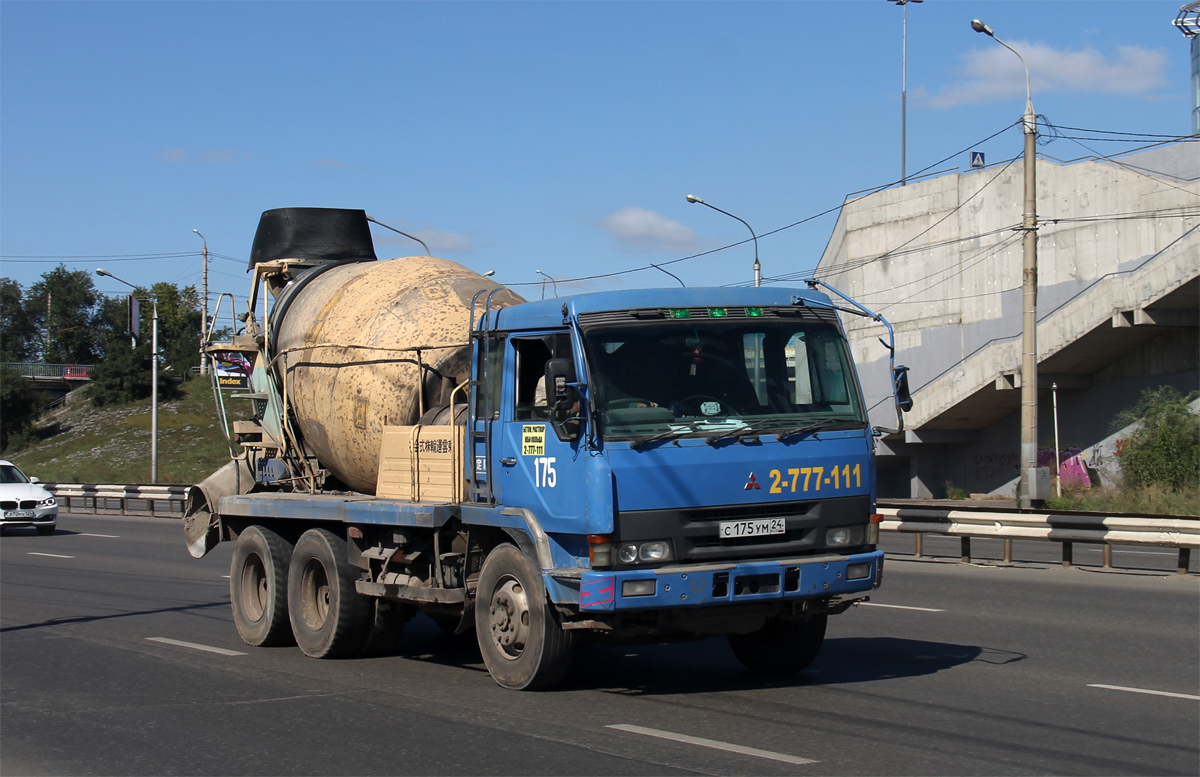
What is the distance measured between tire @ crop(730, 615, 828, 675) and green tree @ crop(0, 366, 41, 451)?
7773cm

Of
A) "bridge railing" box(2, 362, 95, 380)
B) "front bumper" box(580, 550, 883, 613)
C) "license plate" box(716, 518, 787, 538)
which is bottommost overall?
"front bumper" box(580, 550, 883, 613)

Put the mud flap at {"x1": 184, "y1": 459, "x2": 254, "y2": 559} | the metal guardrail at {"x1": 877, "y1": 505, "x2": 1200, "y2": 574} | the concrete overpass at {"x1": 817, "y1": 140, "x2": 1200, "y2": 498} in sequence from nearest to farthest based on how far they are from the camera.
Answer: the mud flap at {"x1": 184, "y1": 459, "x2": 254, "y2": 559}
the metal guardrail at {"x1": 877, "y1": 505, "x2": 1200, "y2": 574}
the concrete overpass at {"x1": 817, "y1": 140, "x2": 1200, "y2": 498}

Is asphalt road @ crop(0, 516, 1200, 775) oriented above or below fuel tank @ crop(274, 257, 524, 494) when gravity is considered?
below

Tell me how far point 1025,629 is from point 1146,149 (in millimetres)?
31372

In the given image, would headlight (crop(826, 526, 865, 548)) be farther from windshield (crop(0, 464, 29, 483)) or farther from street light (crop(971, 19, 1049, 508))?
windshield (crop(0, 464, 29, 483))

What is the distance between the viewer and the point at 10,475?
28.5m

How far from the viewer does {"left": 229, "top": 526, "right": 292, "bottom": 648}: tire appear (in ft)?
35.6

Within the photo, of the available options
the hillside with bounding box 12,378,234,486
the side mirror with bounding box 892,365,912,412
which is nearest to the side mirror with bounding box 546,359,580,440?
the side mirror with bounding box 892,365,912,412

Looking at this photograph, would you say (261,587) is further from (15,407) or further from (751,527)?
(15,407)

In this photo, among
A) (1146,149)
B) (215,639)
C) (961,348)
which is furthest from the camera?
(961,348)

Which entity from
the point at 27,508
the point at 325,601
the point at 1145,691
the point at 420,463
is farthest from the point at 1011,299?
the point at 420,463

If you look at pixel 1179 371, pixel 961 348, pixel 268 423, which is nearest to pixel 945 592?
pixel 268 423

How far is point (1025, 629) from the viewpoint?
10.8m

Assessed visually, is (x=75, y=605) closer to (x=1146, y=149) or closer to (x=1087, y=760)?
(x=1087, y=760)
